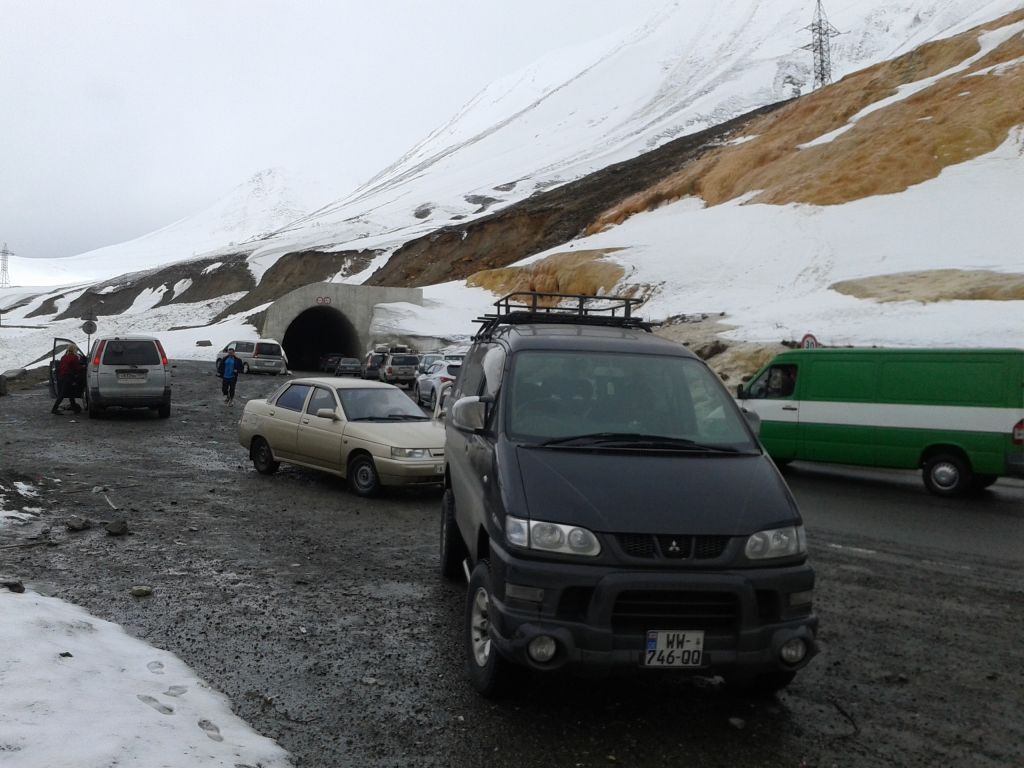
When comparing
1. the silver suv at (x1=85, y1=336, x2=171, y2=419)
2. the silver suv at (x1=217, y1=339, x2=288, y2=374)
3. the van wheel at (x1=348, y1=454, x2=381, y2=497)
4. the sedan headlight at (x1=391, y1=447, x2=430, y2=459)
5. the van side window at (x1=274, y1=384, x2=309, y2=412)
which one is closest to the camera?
the sedan headlight at (x1=391, y1=447, x2=430, y2=459)

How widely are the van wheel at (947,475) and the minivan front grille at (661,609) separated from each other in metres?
9.42

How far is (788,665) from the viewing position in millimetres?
4211

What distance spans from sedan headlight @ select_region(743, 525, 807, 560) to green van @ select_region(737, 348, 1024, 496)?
8730mm

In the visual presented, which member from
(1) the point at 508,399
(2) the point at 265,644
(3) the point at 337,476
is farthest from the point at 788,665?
(3) the point at 337,476

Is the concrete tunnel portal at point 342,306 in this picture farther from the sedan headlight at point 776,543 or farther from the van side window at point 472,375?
the sedan headlight at point 776,543

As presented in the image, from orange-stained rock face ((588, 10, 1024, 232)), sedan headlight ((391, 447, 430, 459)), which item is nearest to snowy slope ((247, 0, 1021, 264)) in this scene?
orange-stained rock face ((588, 10, 1024, 232))

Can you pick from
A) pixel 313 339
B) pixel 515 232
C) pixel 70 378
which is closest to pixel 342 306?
pixel 313 339

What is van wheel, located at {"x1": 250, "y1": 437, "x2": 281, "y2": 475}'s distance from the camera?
12516 mm

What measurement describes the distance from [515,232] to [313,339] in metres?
23.5

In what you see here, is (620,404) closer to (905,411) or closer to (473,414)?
(473,414)

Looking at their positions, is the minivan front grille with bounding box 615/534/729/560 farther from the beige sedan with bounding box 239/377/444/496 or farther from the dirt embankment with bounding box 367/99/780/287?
the dirt embankment with bounding box 367/99/780/287

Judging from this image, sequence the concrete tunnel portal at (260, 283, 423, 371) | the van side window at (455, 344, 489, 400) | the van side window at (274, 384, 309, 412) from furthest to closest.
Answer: the concrete tunnel portal at (260, 283, 423, 371), the van side window at (274, 384, 309, 412), the van side window at (455, 344, 489, 400)

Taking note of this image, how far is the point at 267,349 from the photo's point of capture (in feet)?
135

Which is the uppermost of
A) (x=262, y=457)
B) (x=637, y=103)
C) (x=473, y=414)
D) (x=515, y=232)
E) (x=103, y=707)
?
(x=637, y=103)
